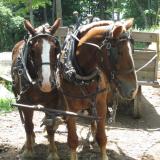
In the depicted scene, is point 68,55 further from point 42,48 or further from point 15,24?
point 15,24

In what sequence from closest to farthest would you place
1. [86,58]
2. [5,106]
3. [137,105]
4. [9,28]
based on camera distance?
1. [86,58]
2. [137,105]
3. [5,106]
4. [9,28]

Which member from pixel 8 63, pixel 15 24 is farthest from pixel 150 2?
pixel 8 63

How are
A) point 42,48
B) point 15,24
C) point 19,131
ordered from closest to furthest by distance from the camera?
point 42,48 < point 19,131 < point 15,24

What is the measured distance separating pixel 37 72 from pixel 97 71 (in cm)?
72

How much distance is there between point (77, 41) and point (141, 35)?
10.7ft

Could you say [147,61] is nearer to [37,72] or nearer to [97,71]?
[97,71]

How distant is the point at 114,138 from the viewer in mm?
7641

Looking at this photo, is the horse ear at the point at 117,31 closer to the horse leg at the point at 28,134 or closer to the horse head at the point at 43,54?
the horse head at the point at 43,54

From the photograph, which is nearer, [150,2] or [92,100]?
[92,100]

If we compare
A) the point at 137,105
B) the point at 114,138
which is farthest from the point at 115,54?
the point at 137,105

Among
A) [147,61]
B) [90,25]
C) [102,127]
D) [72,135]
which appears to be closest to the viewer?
[90,25]

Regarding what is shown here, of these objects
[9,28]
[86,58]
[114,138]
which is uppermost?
[86,58]

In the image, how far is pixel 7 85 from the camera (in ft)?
39.2

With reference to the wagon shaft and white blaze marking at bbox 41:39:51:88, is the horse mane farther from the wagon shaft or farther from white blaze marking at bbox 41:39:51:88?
the wagon shaft
